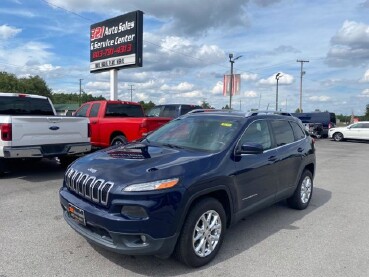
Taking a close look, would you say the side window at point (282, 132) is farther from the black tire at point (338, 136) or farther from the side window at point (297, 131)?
the black tire at point (338, 136)

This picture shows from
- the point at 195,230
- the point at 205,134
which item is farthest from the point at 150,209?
the point at 205,134

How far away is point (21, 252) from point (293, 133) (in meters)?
4.49

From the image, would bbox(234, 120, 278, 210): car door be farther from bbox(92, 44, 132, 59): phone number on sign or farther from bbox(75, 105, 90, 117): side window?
bbox(92, 44, 132, 59): phone number on sign

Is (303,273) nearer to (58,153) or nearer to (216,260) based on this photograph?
(216,260)

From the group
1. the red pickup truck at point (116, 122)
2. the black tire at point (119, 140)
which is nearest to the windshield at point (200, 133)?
the red pickup truck at point (116, 122)

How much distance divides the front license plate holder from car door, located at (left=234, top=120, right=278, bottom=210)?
1793 millimetres

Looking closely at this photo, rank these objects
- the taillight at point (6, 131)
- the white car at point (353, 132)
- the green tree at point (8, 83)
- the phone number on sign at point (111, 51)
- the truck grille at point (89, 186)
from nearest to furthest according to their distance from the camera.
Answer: the truck grille at point (89, 186), the taillight at point (6, 131), the phone number on sign at point (111, 51), the white car at point (353, 132), the green tree at point (8, 83)

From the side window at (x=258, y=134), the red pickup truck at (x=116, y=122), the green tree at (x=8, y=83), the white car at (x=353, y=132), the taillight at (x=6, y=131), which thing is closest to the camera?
the side window at (x=258, y=134)

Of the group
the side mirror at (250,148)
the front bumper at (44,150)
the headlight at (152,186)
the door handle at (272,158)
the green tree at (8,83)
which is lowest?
the front bumper at (44,150)

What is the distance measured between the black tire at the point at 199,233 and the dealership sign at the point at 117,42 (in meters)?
15.5

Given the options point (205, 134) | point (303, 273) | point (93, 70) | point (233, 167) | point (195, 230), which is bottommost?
point (303, 273)

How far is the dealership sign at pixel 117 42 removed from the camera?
Result: 60.6ft

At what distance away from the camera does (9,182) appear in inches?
309

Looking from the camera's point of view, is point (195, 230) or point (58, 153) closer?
point (195, 230)
